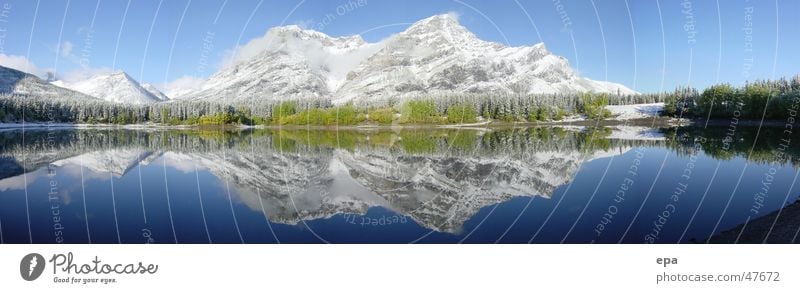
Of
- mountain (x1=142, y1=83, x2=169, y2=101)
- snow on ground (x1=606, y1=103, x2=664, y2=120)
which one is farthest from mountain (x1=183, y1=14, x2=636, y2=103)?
snow on ground (x1=606, y1=103, x2=664, y2=120)

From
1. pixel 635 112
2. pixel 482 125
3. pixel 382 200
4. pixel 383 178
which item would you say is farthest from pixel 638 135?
pixel 635 112

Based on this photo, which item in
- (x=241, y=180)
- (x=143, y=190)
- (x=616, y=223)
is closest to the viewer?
(x=616, y=223)

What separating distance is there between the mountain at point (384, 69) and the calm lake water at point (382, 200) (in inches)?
50.8

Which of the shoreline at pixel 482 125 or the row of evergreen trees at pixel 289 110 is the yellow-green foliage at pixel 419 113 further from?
the shoreline at pixel 482 125

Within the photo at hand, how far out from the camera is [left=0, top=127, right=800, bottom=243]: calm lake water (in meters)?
3.58

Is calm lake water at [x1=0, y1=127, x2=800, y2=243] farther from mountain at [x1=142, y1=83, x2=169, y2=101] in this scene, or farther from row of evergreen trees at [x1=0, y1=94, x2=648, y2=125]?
row of evergreen trees at [x1=0, y1=94, x2=648, y2=125]

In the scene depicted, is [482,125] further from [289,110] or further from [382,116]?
[289,110]

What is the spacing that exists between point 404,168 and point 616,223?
4.18m

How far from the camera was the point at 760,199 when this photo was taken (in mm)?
5711

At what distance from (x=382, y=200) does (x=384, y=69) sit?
45432 millimetres

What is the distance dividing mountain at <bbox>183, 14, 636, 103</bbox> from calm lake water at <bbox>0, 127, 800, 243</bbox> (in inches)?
50.8
